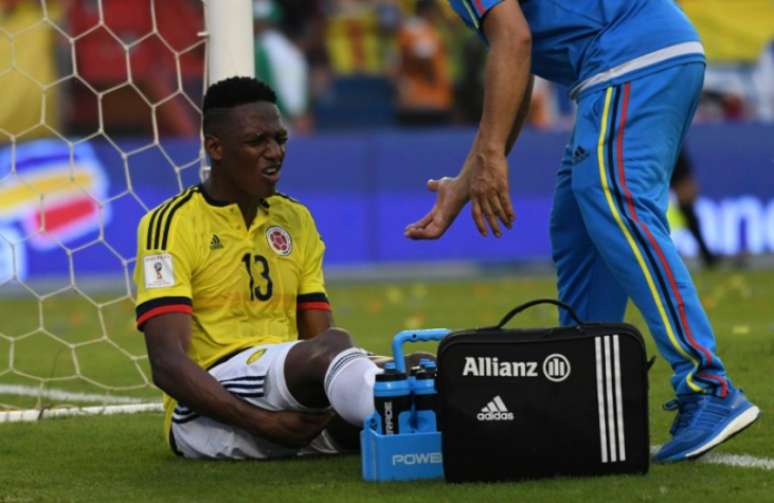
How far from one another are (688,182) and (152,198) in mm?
4649

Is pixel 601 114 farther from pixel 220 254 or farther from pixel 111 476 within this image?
pixel 111 476

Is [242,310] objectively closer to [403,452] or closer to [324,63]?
[403,452]

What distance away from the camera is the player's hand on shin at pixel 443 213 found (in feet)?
16.0

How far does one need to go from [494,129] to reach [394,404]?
32.9 inches

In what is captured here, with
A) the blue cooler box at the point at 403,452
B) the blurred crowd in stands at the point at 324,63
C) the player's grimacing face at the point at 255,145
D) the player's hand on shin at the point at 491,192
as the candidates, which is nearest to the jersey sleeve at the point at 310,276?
the player's grimacing face at the point at 255,145

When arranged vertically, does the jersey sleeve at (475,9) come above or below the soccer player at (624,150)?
above

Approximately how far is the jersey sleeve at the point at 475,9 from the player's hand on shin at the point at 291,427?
130cm

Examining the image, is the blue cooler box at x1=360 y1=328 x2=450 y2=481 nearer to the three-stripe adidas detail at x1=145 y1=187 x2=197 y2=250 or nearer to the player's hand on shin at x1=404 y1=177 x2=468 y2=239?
the player's hand on shin at x1=404 y1=177 x2=468 y2=239

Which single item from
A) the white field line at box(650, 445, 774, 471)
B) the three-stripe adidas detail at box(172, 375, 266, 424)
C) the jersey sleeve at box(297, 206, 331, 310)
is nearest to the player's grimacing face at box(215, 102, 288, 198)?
the jersey sleeve at box(297, 206, 331, 310)

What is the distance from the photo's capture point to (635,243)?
4.95 metres

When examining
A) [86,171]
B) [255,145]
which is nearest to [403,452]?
[255,145]

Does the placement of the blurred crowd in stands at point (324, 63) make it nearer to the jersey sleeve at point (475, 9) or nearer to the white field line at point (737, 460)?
the jersey sleeve at point (475, 9)

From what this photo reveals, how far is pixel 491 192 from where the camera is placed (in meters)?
4.77

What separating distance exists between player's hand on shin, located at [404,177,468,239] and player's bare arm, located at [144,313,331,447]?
0.77 metres
